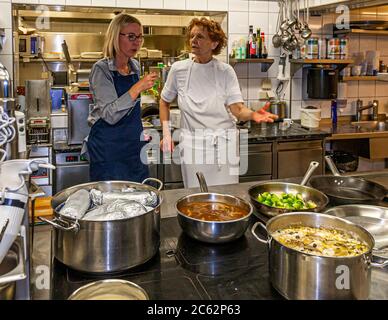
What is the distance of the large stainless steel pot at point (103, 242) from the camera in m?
1.02

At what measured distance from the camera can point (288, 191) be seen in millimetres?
1665

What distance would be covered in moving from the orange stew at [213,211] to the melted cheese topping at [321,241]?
0.63ft

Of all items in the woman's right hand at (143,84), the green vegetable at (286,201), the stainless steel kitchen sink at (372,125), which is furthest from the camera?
the stainless steel kitchen sink at (372,125)

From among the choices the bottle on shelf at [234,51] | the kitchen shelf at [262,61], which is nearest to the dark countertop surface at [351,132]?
the kitchen shelf at [262,61]

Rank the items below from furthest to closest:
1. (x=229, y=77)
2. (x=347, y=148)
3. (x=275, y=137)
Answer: (x=347, y=148)
(x=275, y=137)
(x=229, y=77)

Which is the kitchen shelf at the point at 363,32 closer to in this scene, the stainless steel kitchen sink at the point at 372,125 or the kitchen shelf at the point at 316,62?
the kitchen shelf at the point at 316,62

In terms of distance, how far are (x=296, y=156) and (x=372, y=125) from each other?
117 cm

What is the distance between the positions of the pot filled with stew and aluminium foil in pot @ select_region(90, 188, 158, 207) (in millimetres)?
103

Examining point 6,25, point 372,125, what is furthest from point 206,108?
point 372,125
